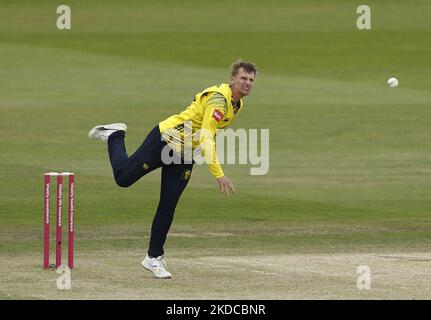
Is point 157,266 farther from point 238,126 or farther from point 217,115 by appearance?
point 238,126

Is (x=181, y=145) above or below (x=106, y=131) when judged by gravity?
below

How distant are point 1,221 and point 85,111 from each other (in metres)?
13.8

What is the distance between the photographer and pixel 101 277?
13953 mm

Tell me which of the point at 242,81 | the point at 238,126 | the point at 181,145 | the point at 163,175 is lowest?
the point at 163,175

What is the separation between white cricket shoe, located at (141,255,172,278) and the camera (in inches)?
551

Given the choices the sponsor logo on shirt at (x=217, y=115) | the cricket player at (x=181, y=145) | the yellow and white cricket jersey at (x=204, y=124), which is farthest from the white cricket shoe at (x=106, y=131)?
the sponsor logo on shirt at (x=217, y=115)

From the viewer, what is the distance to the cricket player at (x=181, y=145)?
1365 cm

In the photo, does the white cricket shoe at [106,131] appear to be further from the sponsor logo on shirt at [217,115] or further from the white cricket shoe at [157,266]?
the sponsor logo on shirt at [217,115]

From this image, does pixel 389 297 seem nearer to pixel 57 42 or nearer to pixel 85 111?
pixel 85 111

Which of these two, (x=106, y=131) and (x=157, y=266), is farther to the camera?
(x=106, y=131)

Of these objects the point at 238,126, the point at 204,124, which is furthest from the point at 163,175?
the point at 238,126

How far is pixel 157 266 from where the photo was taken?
14.1 m

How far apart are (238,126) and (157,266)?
16.3 meters

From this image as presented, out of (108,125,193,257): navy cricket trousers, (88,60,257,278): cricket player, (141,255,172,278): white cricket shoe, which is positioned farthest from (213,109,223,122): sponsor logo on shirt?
(141,255,172,278): white cricket shoe
